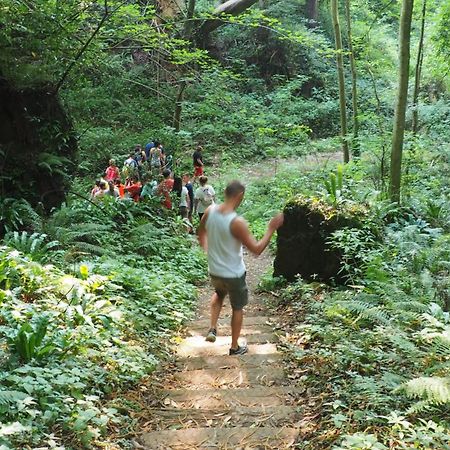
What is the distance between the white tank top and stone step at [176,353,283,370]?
89 centimetres

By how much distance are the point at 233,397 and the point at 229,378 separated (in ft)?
1.49

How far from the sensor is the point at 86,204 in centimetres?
1034

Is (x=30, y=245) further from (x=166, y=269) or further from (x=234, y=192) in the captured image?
(x=234, y=192)

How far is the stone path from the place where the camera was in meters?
3.59

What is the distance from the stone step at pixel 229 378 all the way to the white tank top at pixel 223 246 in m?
1.03

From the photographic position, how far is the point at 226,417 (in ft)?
12.8

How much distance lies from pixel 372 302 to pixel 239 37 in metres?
24.5

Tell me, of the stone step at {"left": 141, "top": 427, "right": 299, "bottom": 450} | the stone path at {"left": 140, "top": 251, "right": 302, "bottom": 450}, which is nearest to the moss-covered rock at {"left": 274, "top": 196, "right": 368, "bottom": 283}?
the stone path at {"left": 140, "top": 251, "right": 302, "bottom": 450}

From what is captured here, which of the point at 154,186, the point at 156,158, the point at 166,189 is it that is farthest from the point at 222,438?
the point at 156,158

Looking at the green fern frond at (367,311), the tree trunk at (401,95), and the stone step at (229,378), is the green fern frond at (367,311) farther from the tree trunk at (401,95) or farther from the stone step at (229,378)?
the tree trunk at (401,95)

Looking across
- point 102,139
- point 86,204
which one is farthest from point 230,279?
point 102,139

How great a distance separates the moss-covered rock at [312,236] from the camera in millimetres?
7801

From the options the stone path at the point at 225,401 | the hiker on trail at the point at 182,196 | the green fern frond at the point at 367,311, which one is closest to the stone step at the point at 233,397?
the stone path at the point at 225,401

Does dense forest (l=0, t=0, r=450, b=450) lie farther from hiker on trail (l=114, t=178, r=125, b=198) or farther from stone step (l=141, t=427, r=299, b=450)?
hiker on trail (l=114, t=178, r=125, b=198)
